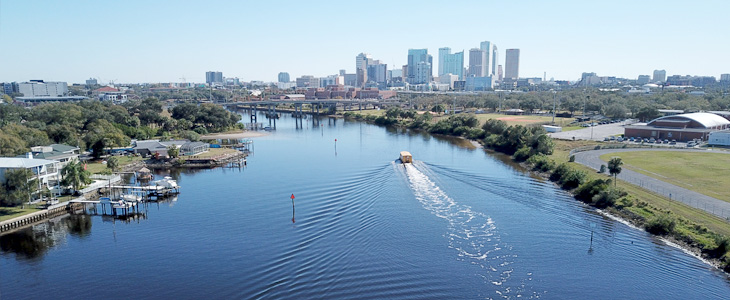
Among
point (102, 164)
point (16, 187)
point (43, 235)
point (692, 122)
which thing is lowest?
point (43, 235)

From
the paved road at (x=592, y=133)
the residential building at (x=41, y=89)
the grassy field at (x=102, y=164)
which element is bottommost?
the grassy field at (x=102, y=164)

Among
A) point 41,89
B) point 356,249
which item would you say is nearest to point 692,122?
point 356,249

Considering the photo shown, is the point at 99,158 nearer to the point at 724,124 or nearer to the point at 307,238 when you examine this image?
the point at 307,238

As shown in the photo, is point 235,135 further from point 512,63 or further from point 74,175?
point 512,63

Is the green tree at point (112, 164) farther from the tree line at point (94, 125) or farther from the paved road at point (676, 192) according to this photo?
the paved road at point (676, 192)

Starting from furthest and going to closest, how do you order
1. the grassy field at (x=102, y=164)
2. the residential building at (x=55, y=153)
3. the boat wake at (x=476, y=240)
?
the grassy field at (x=102, y=164), the residential building at (x=55, y=153), the boat wake at (x=476, y=240)

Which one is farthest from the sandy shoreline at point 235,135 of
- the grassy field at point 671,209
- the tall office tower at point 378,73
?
the tall office tower at point 378,73
